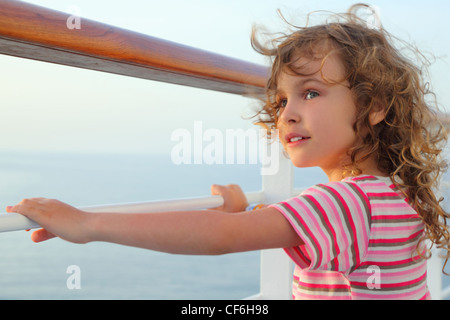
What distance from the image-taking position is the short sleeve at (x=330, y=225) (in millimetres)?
683

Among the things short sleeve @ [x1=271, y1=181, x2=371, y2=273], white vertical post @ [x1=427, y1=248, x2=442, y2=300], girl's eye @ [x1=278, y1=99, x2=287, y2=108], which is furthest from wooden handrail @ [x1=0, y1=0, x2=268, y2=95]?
white vertical post @ [x1=427, y1=248, x2=442, y2=300]

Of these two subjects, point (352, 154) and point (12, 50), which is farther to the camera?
point (352, 154)

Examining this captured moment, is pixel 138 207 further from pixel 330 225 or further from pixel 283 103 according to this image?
pixel 283 103

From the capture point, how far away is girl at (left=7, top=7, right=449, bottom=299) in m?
0.64

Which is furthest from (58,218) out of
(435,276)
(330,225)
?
(435,276)

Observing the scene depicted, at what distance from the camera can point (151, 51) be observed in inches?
29.7

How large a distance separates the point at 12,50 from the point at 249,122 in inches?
25.6

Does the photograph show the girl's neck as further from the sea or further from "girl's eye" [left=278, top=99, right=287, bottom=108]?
"girl's eye" [left=278, top=99, right=287, bottom=108]

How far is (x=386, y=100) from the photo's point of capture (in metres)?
0.95

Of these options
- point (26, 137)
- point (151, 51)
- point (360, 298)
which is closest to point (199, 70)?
point (151, 51)

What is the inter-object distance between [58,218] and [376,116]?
68 cm

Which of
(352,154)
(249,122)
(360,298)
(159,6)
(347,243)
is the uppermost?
(159,6)

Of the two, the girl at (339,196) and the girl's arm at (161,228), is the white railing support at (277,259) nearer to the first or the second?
the girl at (339,196)

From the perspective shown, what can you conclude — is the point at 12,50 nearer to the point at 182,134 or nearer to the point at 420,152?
the point at 182,134
